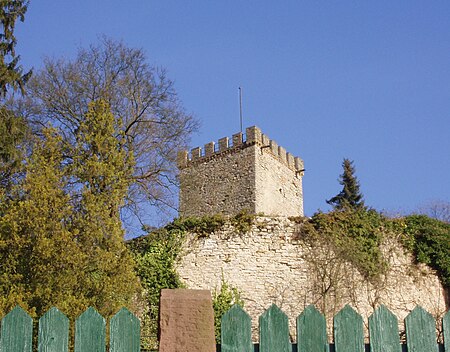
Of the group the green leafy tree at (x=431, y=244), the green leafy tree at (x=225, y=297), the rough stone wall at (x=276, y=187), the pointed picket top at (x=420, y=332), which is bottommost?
the pointed picket top at (x=420, y=332)

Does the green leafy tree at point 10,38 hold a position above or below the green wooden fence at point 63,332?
above

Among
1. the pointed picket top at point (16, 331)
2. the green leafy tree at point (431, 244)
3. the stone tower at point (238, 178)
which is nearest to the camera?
the pointed picket top at point (16, 331)

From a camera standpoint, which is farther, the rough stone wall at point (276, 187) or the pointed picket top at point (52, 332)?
the rough stone wall at point (276, 187)

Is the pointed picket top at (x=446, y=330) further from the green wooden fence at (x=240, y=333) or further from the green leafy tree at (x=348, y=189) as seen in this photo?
the green leafy tree at (x=348, y=189)

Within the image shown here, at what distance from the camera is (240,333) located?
3232 millimetres

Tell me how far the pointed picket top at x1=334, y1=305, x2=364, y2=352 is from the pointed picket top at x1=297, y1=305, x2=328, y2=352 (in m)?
0.07

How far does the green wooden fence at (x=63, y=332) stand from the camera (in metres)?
3.16

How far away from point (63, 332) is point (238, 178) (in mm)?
22835

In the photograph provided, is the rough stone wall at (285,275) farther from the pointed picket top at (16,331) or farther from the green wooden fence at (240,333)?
the pointed picket top at (16,331)

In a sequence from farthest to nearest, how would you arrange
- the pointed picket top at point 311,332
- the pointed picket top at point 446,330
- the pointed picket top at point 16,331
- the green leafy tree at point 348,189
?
the green leafy tree at point 348,189 → the pointed picket top at point 446,330 → the pointed picket top at point 311,332 → the pointed picket top at point 16,331

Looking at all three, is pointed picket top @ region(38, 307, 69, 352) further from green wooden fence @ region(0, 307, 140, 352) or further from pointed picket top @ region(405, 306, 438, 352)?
pointed picket top @ region(405, 306, 438, 352)

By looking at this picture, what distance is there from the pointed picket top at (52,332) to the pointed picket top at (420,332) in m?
1.79

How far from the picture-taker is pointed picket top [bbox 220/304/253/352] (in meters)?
3.22

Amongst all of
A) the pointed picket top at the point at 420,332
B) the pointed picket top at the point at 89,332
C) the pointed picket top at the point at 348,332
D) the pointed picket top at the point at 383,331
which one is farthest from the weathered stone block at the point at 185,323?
Answer: the pointed picket top at the point at 420,332
